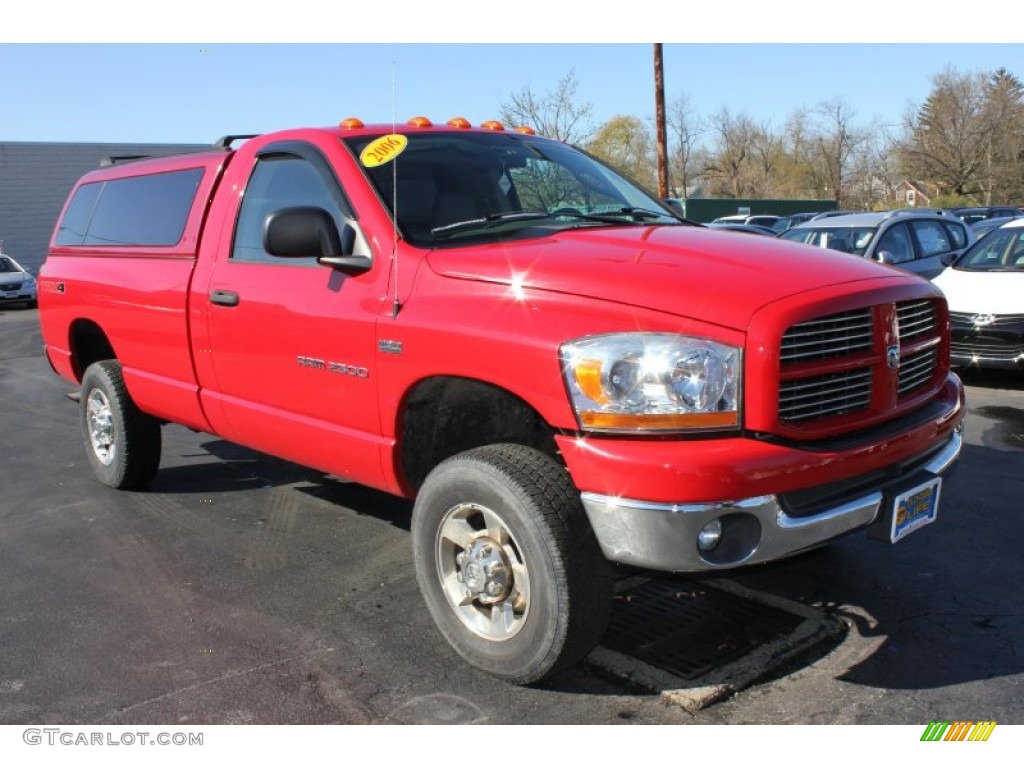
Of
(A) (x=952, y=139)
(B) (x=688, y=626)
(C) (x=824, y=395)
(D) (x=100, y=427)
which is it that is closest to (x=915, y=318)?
(C) (x=824, y=395)

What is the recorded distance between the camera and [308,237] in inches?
149

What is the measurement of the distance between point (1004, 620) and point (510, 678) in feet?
6.76

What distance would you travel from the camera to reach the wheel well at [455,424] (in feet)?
11.7

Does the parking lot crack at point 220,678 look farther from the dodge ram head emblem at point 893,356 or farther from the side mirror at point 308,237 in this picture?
the dodge ram head emblem at point 893,356

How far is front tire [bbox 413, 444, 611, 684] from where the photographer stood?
3.05 m

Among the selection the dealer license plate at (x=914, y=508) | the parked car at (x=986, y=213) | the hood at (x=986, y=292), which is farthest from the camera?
the parked car at (x=986, y=213)

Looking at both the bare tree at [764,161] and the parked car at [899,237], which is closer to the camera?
the parked car at [899,237]

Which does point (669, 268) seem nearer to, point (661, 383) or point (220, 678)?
point (661, 383)

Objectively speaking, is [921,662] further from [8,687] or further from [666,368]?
[8,687]

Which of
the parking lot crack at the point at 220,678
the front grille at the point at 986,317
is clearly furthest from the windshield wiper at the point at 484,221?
the front grille at the point at 986,317

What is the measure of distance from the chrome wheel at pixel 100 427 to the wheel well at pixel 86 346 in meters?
0.32

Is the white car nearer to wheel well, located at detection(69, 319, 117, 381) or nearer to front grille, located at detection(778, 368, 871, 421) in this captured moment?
front grille, located at detection(778, 368, 871, 421)

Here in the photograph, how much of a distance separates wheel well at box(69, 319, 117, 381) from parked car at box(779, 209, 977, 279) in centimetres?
757

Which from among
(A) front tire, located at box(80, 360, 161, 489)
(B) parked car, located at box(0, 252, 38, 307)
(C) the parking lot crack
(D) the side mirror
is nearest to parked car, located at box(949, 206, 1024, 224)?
(B) parked car, located at box(0, 252, 38, 307)
